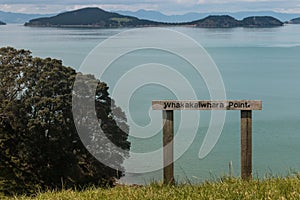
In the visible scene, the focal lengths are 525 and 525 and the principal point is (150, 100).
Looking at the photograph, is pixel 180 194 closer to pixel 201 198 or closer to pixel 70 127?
pixel 201 198

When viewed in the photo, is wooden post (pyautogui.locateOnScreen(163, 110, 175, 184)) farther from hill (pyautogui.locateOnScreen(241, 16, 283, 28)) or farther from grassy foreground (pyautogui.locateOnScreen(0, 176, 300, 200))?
hill (pyautogui.locateOnScreen(241, 16, 283, 28))

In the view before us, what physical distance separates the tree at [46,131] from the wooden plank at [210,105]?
13906 millimetres

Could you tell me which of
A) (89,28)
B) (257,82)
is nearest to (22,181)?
(257,82)

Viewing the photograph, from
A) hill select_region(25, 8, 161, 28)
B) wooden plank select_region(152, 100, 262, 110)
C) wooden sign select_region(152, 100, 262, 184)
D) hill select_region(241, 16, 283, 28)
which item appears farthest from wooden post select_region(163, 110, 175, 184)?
hill select_region(241, 16, 283, 28)

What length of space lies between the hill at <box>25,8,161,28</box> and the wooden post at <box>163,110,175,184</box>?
96.3 metres

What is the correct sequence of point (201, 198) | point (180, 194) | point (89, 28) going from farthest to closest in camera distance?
point (89, 28) → point (180, 194) → point (201, 198)

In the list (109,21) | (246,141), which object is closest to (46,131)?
(246,141)

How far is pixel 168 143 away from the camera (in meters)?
5.63

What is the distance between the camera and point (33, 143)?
20.7 meters

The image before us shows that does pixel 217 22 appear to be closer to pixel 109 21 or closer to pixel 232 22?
pixel 232 22

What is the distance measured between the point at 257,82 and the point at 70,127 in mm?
29192

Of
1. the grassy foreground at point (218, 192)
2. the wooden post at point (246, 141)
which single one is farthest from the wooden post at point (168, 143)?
the wooden post at point (246, 141)

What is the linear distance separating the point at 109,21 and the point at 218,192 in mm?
114719

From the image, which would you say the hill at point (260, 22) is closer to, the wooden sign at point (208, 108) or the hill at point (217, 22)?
the hill at point (217, 22)
